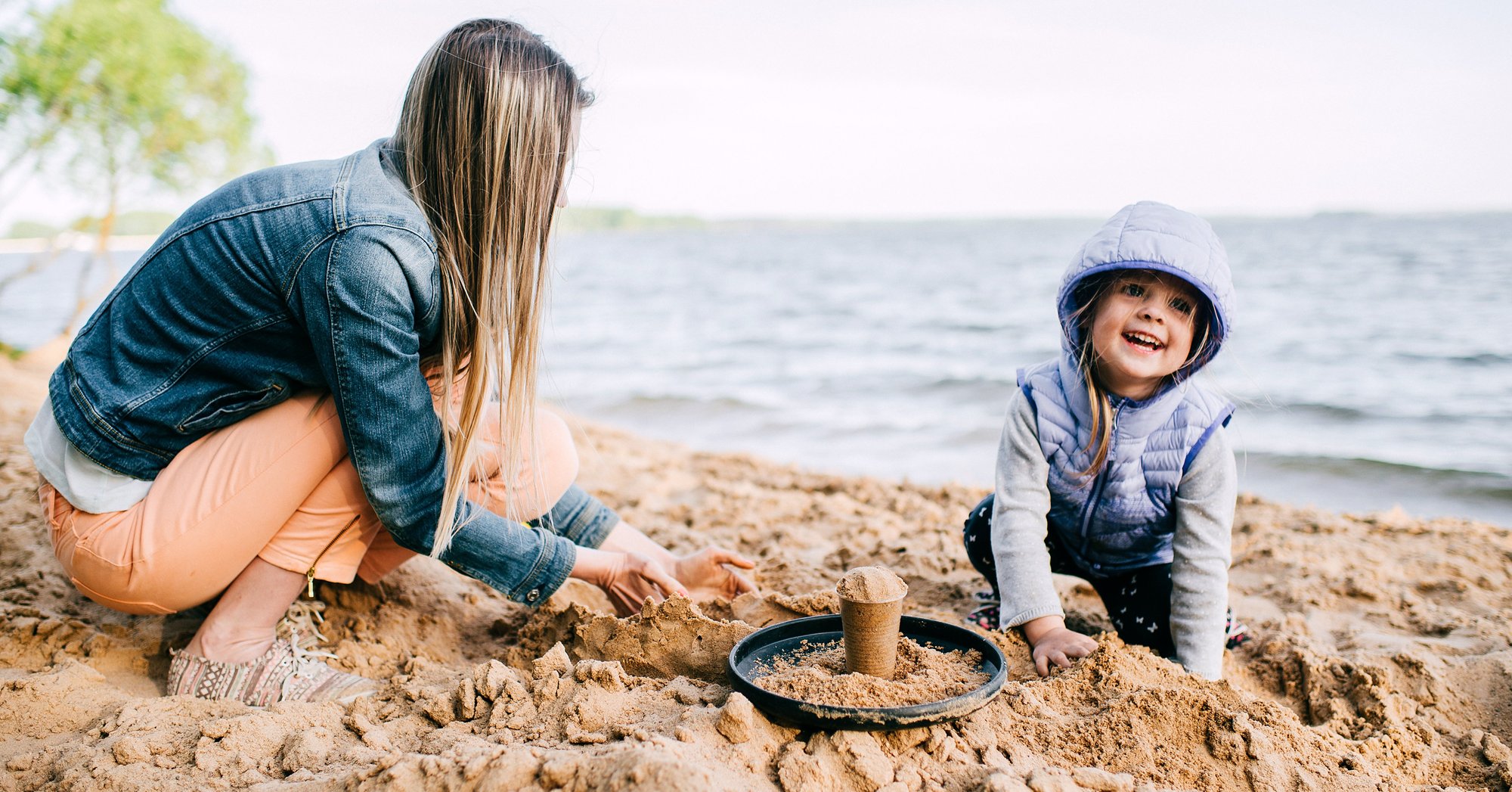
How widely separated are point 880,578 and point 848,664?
0.23m

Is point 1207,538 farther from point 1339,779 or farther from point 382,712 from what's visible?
point 382,712

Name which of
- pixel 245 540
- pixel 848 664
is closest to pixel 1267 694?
pixel 848 664

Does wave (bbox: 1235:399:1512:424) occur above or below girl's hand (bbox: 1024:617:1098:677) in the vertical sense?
below

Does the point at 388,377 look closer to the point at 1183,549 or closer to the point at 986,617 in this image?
the point at 986,617

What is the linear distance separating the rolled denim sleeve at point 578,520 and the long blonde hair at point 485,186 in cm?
61

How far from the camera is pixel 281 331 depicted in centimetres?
188

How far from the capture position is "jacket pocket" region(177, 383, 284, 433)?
1925 mm

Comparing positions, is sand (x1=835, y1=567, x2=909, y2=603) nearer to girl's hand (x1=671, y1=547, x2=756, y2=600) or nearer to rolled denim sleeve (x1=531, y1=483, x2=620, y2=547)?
girl's hand (x1=671, y1=547, x2=756, y2=600)

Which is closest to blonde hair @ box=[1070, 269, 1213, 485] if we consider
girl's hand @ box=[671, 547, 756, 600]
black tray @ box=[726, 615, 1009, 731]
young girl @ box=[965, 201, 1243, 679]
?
young girl @ box=[965, 201, 1243, 679]

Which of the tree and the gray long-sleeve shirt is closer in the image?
the gray long-sleeve shirt

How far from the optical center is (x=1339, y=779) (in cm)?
173

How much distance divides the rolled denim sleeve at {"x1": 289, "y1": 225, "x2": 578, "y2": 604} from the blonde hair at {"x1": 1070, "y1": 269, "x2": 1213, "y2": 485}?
56.6 inches

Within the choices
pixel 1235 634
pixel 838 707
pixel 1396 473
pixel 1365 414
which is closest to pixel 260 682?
pixel 838 707

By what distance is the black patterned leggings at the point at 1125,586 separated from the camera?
96.0 inches
